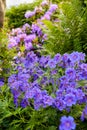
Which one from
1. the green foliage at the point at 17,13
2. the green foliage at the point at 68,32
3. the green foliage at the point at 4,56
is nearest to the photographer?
the green foliage at the point at 68,32

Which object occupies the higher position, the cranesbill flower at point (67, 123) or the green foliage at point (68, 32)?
the green foliage at point (68, 32)

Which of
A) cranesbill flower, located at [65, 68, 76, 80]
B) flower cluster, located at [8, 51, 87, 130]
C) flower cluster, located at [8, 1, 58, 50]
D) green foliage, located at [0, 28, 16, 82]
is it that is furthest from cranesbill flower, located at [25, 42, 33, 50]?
cranesbill flower, located at [65, 68, 76, 80]

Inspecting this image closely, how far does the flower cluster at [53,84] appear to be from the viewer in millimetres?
2768

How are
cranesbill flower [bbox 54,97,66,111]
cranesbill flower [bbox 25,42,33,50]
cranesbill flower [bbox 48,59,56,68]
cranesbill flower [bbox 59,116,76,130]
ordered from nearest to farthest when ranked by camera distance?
cranesbill flower [bbox 59,116,76,130]
cranesbill flower [bbox 54,97,66,111]
cranesbill flower [bbox 48,59,56,68]
cranesbill flower [bbox 25,42,33,50]

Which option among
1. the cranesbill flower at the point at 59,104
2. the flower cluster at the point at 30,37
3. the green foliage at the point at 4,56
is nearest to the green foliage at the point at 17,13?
the flower cluster at the point at 30,37

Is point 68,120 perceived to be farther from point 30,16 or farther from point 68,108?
point 30,16

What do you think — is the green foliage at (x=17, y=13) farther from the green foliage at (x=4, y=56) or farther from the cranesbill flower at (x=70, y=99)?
the cranesbill flower at (x=70, y=99)

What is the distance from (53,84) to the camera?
9.86 ft

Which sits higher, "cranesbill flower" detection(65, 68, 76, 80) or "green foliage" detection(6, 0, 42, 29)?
"green foliage" detection(6, 0, 42, 29)

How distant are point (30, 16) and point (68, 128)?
412cm

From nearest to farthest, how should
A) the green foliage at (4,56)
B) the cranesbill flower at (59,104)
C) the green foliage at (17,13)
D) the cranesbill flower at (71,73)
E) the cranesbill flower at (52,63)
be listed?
the cranesbill flower at (59,104)
the cranesbill flower at (71,73)
the cranesbill flower at (52,63)
the green foliage at (4,56)
the green foliage at (17,13)

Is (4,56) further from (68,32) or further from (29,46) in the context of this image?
(29,46)

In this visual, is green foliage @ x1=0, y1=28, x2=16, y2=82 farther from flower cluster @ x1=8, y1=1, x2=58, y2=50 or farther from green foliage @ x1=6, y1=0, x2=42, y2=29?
green foliage @ x1=6, y1=0, x2=42, y2=29

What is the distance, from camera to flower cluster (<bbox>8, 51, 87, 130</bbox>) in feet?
9.08
